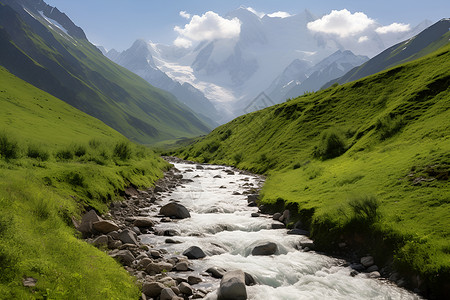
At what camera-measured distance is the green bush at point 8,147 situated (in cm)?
2338

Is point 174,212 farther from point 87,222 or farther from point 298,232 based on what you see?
point 298,232

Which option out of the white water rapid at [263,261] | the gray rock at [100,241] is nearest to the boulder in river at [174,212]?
the white water rapid at [263,261]

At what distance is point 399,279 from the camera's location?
43.7 feet

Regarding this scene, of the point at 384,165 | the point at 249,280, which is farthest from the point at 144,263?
the point at 384,165

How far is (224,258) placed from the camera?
16797 millimetres

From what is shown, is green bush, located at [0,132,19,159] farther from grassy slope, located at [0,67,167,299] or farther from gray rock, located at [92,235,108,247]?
gray rock, located at [92,235,108,247]

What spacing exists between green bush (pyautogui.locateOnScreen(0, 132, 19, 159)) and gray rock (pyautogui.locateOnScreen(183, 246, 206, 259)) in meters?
16.9

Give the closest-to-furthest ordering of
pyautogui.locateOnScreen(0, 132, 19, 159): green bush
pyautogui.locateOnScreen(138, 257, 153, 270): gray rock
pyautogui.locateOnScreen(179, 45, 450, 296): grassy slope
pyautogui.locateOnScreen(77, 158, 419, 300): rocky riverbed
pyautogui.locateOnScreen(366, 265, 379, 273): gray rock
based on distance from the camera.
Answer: pyautogui.locateOnScreen(77, 158, 419, 300): rocky riverbed, pyautogui.locateOnScreen(138, 257, 153, 270): gray rock, pyautogui.locateOnScreen(366, 265, 379, 273): gray rock, pyautogui.locateOnScreen(179, 45, 450, 296): grassy slope, pyautogui.locateOnScreen(0, 132, 19, 159): green bush

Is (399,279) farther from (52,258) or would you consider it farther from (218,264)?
(52,258)

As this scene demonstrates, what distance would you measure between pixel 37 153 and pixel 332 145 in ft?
124

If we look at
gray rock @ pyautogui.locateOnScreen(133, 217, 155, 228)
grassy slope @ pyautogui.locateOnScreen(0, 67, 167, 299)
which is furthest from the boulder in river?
grassy slope @ pyautogui.locateOnScreen(0, 67, 167, 299)

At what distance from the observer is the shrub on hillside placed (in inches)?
1715

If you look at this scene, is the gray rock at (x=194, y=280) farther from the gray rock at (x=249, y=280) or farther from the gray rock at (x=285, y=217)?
the gray rock at (x=285, y=217)

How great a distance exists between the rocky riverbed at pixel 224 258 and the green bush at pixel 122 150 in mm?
17576
